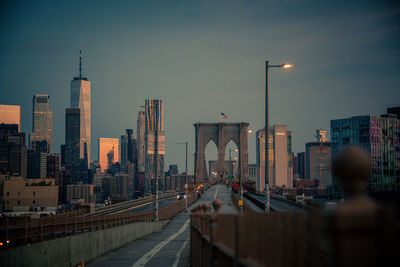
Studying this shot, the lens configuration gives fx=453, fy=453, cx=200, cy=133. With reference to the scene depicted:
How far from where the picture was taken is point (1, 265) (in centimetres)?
1533

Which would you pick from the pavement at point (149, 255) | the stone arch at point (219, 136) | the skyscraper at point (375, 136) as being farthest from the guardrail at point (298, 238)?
the stone arch at point (219, 136)

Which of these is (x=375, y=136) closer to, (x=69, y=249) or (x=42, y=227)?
(x=69, y=249)

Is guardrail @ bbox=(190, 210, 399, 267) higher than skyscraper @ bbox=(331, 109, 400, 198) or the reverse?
the reverse

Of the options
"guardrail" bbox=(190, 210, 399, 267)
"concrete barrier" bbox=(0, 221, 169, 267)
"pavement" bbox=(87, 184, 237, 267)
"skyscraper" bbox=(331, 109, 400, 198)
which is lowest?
"pavement" bbox=(87, 184, 237, 267)

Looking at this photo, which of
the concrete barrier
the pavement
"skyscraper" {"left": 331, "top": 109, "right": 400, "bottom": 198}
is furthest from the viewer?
"skyscraper" {"left": 331, "top": 109, "right": 400, "bottom": 198}

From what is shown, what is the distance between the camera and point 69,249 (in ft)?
69.4

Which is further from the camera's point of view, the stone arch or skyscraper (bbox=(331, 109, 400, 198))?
the stone arch

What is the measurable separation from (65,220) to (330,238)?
2212 centimetres

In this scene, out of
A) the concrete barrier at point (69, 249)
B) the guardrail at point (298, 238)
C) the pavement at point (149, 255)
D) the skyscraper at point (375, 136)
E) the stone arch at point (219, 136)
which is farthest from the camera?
the stone arch at point (219, 136)

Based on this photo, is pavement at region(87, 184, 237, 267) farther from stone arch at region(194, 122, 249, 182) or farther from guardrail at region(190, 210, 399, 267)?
stone arch at region(194, 122, 249, 182)

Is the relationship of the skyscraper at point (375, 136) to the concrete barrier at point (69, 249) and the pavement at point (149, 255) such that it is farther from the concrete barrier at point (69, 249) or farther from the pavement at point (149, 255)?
the concrete barrier at point (69, 249)

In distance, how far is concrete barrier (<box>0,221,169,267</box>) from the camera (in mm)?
16547

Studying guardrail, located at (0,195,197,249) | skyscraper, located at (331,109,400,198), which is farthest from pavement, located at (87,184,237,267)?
skyscraper, located at (331,109,400,198)

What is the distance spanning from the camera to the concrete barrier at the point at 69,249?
16.5m
